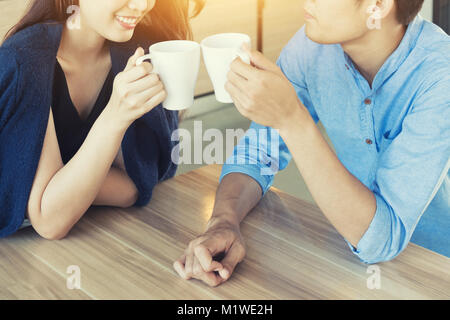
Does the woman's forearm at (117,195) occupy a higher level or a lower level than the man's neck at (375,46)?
lower

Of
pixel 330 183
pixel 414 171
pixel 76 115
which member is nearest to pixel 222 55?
pixel 330 183

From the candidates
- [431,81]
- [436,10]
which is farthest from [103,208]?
[436,10]

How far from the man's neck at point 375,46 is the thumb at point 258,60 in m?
0.33

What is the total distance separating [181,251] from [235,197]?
0.55 ft

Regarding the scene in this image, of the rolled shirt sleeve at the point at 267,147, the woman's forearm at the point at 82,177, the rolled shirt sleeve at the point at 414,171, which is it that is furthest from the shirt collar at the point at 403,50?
the woman's forearm at the point at 82,177

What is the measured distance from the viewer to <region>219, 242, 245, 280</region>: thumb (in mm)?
759

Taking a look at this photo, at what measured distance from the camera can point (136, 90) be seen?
0.81 meters

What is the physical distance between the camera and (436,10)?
5.17 feet

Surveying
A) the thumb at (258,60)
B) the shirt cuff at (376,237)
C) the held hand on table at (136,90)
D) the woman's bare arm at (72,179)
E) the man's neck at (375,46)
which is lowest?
→ the shirt cuff at (376,237)

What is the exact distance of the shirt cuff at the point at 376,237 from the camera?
2.62 feet

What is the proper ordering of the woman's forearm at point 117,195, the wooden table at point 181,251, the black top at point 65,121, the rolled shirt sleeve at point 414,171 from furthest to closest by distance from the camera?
1. the black top at point 65,121
2. the woman's forearm at point 117,195
3. the rolled shirt sleeve at point 414,171
4. the wooden table at point 181,251

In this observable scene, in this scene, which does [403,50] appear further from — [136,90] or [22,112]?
A: [22,112]

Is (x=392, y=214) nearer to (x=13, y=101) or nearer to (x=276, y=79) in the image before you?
(x=276, y=79)

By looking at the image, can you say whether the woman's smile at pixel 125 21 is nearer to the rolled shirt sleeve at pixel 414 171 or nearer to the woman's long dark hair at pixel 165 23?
the woman's long dark hair at pixel 165 23
